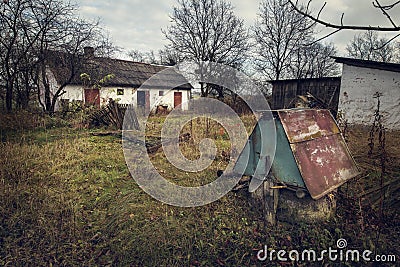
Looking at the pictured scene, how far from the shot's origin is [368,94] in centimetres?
927

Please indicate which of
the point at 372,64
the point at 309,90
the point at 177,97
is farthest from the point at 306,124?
the point at 177,97

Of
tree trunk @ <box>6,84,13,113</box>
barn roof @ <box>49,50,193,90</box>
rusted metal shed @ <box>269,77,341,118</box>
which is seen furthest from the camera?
barn roof @ <box>49,50,193,90</box>

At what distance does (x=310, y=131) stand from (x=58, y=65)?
13251mm

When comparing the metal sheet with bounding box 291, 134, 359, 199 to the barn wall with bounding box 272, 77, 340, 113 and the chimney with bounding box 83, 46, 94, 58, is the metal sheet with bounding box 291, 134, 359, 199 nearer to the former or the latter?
the barn wall with bounding box 272, 77, 340, 113

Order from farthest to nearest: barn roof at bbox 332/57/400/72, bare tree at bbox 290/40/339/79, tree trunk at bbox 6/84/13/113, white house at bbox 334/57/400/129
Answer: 1. bare tree at bbox 290/40/339/79
2. tree trunk at bbox 6/84/13/113
3. white house at bbox 334/57/400/129
4. barn roof at bbox 332/57/400/72

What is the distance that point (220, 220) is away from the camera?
324 centimetres

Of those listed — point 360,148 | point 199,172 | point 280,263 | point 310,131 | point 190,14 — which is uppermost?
point 190,14

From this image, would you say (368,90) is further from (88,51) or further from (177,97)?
(177,97)

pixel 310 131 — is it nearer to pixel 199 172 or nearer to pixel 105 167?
pixel 199 172

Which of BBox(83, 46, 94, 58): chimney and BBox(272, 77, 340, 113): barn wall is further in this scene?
BBox(83, 46, 94, 58): chimney

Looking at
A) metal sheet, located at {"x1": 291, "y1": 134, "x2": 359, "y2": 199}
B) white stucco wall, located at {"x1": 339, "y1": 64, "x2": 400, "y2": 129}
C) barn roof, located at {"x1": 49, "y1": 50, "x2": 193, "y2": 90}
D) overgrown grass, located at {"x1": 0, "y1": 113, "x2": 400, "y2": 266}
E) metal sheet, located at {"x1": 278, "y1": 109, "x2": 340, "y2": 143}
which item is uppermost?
barn roof, located at {"x1": 49, "y1": 50, "x2": 193, "y2": 90}

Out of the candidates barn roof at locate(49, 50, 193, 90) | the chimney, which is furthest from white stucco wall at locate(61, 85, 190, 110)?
the chimney

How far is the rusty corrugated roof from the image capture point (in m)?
2.90

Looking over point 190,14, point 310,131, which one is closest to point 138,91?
point 190,14
